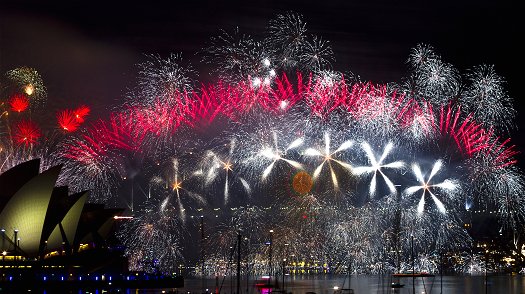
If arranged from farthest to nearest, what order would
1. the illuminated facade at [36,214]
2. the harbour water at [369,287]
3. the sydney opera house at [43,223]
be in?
the harbour water at [369,287] < the sydney opera house at [43,223] < the illuminated facade at [36,214]

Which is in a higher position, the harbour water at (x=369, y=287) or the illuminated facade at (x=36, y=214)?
the illuminated facade at (x=36, y=214)

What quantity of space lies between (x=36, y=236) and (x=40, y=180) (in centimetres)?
913

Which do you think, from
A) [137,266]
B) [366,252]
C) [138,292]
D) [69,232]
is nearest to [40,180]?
[69,232]

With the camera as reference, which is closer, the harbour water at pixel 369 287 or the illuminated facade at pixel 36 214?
the illuminated facade at pixel 36 214

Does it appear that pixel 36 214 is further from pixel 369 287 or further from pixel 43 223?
pixel 369 287

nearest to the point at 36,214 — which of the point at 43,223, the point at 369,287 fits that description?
the point at 43,223

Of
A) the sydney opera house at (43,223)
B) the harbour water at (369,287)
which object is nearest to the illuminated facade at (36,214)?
the sydney opera house at (43,223)

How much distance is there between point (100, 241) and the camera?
106 meters

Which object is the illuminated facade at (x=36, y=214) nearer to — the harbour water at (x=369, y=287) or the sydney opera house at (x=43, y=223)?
the sydney opera house at (x=43, y=223)

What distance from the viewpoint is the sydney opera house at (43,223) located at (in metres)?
78.9

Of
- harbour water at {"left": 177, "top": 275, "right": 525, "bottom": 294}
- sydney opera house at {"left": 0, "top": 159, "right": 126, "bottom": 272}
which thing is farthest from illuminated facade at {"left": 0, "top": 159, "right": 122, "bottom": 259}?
harbour water at {"left": 177, "top": 275, "right": 525, "bottom": 294}

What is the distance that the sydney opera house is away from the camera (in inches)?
3108

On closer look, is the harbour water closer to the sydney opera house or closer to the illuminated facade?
the sydney opera house

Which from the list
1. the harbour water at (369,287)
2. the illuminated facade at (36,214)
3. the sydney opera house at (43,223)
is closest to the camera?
the illuminated facade at (36,214)
